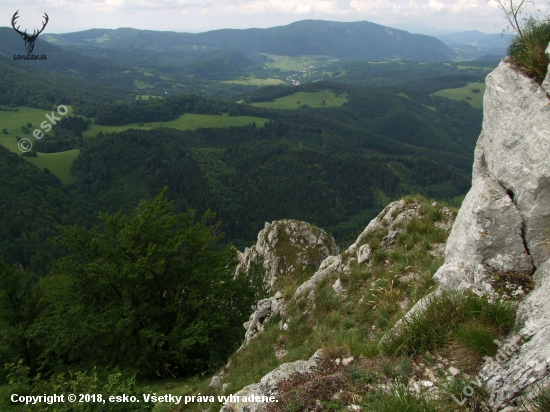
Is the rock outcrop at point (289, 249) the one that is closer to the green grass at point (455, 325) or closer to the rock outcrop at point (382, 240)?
the rock outcrop at point (382, 240)

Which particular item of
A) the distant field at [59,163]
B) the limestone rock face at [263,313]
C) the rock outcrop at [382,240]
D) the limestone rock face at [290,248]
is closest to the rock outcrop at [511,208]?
the rock outcrop at [382,240]

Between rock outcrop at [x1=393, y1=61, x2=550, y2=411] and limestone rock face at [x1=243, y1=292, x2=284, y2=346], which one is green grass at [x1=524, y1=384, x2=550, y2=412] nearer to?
rock outcrop at [x1=393, y1=61, x2=550, y2=411]

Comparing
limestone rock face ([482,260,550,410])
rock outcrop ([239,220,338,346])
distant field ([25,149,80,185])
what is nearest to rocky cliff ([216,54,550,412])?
limestone rock face ([482,260,550,410])

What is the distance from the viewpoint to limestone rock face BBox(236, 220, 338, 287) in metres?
26.1

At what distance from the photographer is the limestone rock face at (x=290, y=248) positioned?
26.1 metres

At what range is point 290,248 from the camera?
27.0 meters

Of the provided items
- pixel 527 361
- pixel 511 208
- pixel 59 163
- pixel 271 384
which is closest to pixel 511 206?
pixel 511 208

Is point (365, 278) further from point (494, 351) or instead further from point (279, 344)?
point (494, 351)

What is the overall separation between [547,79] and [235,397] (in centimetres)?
838

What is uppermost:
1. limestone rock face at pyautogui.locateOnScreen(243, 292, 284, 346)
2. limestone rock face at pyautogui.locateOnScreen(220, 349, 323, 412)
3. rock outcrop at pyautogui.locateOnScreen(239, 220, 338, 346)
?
limestone rock face at pyautogui.locateOnScreen(220, 349, 323, 412)

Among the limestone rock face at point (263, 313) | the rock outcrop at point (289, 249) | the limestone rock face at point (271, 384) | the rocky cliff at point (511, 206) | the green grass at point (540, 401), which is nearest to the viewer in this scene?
the green grass at point (540, 401)

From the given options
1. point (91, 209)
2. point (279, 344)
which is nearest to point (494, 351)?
point (279, 344)

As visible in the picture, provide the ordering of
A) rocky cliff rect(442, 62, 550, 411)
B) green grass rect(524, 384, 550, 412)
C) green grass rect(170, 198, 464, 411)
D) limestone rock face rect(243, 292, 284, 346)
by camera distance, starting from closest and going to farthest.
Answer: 1. green grass rect(524, 384, 550, 412)
2. green grass rect(170, 198, 464, 411)
3. rocky cliff rect(442, 62, 550, 411)
4. limestone rock face rect(243, 292, 284, 346)

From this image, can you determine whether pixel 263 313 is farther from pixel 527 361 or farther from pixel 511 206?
pixel 527 361
